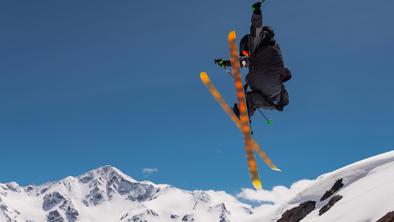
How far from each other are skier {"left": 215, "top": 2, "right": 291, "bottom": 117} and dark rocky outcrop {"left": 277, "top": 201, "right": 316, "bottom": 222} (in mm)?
87285

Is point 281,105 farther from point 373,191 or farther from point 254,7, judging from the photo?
point 373,191

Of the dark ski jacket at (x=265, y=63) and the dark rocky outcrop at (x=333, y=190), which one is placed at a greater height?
the dark rocky outcrop at (x=333, y=190)

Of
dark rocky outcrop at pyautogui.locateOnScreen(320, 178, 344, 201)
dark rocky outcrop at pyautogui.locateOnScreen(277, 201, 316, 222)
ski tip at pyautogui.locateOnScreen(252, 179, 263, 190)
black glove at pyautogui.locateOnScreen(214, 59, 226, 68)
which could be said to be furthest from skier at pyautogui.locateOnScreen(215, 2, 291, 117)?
dark rocky outcrop at pyautogui.locateOnScreen(320, 178, 344, 201)

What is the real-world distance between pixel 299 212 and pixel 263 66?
90.0 metres

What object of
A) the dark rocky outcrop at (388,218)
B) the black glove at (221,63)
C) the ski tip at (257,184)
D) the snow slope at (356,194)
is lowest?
the ski tip at (257,184)

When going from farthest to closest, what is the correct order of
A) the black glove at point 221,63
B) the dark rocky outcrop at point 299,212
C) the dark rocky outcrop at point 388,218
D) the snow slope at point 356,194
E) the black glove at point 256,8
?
the dark rocky outcrop at point 299,212
the snow slope at point 356,194
the dark rocky outcrop at point 388,218
the black glove at point 221,63
the black glove at point 256,8

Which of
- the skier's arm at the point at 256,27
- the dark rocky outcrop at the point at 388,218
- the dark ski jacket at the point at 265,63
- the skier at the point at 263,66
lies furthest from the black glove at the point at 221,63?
the dark rocky outcrop at the point at 388,218

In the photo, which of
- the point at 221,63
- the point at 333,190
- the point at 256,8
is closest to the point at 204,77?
the point at 221,63

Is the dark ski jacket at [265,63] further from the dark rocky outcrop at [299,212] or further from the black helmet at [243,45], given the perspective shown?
the dark rocky outcrop at [299,212]

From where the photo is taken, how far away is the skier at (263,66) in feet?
29.0

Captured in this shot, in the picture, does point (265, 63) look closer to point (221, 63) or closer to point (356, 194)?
point (221, 63)

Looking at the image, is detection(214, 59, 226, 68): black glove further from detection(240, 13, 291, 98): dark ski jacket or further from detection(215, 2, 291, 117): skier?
detection(240, 13, 291, 98): dark ski jacket

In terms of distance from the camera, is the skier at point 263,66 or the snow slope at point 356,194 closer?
the skier at point 263,66

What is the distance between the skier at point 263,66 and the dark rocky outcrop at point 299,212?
87285 millimetres
